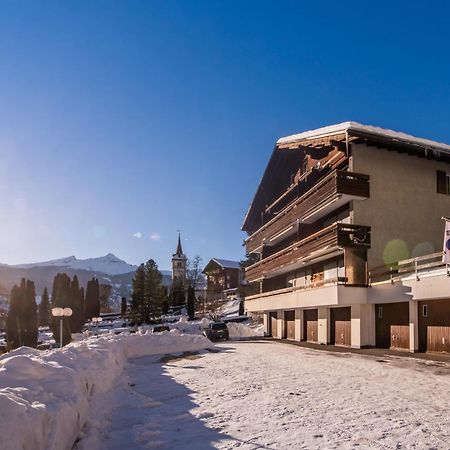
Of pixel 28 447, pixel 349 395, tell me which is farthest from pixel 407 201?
pixel 28 447

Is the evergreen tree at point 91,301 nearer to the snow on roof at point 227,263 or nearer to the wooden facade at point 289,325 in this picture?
the snow on roof at point 227,263

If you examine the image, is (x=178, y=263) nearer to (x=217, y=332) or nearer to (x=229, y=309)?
(x=229, y=309)

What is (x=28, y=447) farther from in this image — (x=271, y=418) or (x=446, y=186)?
(x=446, y=186)

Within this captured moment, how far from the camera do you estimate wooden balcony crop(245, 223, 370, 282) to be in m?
22.2

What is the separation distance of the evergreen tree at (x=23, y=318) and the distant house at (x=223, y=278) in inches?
1675

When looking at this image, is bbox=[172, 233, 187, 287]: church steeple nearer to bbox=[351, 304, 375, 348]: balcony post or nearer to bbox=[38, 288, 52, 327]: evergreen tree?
bbox=[38, 288, 52, 327]: evergreen tree

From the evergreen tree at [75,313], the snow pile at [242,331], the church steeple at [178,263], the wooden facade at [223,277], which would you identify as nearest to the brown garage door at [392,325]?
the snow pile at [242,331]

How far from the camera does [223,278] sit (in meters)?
88.4

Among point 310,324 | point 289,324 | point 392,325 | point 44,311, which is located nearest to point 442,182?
point 392,325

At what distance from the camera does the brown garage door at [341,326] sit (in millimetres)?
24156

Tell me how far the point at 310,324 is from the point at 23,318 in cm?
2871

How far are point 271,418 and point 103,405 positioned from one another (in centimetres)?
342

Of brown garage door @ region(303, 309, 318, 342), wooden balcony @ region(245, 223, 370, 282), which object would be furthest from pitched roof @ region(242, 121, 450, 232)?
brown garage door @ region(303, 309, 318, 342)

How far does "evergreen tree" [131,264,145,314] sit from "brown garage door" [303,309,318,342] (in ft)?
136
